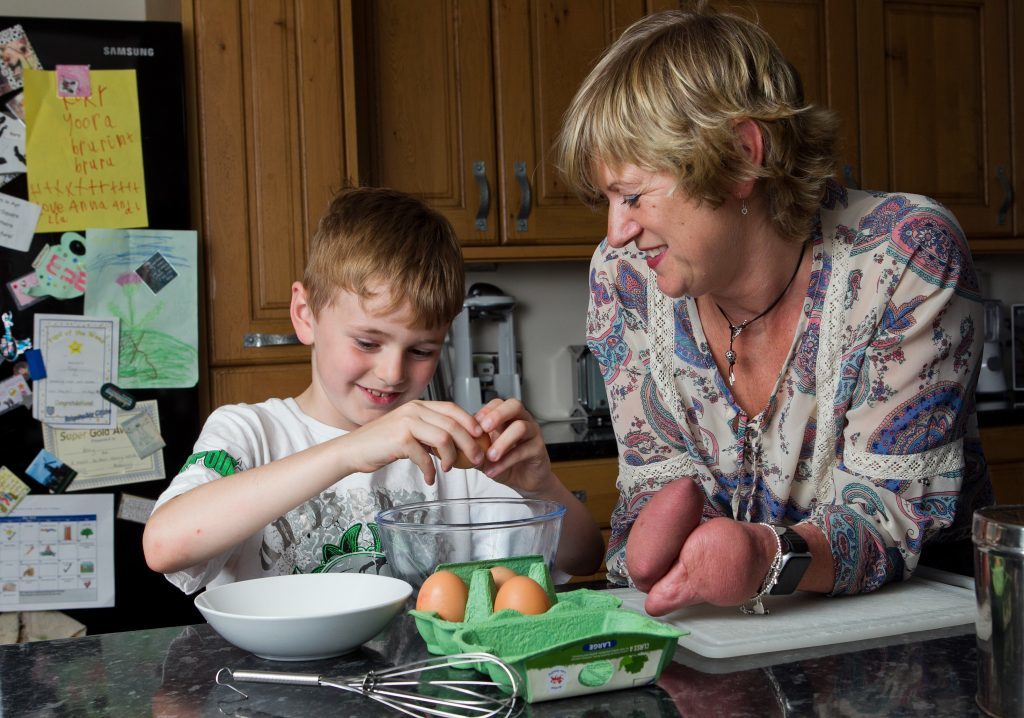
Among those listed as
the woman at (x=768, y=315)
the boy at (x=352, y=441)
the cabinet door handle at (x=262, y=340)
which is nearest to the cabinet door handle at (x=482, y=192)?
the cabinet door handle at (x=262, y=340)

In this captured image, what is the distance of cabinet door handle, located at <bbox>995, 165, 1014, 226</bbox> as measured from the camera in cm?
313

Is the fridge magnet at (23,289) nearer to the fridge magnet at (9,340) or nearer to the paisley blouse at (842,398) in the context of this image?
the fridge magnet at (9,340)

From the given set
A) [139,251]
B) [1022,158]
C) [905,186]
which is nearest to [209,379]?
[139,251]

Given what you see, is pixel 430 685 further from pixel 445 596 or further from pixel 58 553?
pixel 58 553

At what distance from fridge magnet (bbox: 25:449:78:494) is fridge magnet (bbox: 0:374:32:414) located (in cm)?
11

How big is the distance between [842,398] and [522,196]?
1662 mm

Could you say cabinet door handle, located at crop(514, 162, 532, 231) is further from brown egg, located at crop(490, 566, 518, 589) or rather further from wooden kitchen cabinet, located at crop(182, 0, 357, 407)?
brown egg, located at crop(490, 566, 518, 589)

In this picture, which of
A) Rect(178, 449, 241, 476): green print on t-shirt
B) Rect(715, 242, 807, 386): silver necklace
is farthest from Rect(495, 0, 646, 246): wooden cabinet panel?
Rect(178, 449, 241, 476): green print on t-shirt

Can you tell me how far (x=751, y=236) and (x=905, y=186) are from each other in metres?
2.11

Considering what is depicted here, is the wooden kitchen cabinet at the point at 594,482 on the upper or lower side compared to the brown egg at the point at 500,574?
lower

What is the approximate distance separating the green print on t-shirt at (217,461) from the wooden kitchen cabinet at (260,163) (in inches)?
45.6

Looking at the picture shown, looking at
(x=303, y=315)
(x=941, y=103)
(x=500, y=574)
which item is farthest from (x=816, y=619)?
(x=941, y=103)

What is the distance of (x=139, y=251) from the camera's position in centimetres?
217

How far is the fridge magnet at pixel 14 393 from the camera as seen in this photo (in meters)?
2.08
